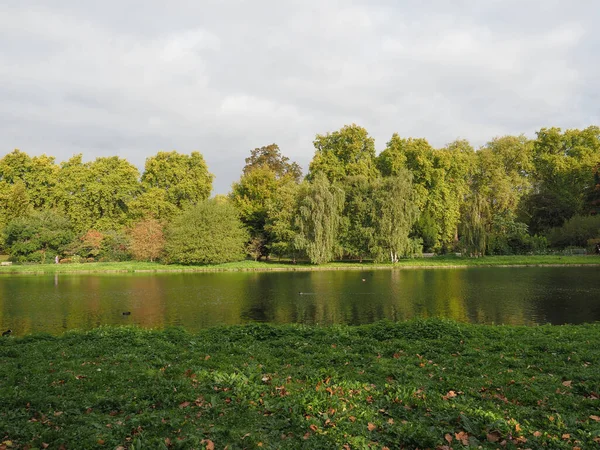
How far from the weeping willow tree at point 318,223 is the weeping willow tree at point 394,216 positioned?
4.58m

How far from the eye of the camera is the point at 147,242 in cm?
4606

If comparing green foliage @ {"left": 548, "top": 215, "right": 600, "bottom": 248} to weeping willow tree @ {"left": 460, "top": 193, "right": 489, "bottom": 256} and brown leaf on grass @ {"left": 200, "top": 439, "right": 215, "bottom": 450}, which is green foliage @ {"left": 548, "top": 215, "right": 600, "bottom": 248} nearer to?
weeping willow tree @ {"left": 460, "top": 193, "right": 489, "bottom": 256}

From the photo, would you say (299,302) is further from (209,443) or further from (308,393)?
(209,443)

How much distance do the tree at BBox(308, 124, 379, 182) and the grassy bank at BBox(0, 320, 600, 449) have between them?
40968 mm

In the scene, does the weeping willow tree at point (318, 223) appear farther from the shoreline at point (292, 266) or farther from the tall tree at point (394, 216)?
the tall tree at point (394, 216)

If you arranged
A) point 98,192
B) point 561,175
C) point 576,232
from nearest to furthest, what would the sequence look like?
point 576,232, point 98,192, point 561,175

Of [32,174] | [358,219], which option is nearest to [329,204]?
[358,219]

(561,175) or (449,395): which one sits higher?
(561,175)

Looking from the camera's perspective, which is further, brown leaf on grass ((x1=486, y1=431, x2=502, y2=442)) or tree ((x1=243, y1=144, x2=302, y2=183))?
tree ((x1=243, y1=144, x2=302, y2=183))

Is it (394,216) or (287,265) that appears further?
(287,265)

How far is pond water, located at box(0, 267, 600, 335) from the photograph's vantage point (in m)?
15.9

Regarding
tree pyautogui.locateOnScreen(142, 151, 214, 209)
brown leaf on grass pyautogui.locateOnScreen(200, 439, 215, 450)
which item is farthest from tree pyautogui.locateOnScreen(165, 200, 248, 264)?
brown leaf on grass pyautogui.locateOnScreen(200, 439, 215, 450)

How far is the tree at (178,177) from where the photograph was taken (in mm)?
52406

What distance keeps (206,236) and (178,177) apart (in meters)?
13.1
